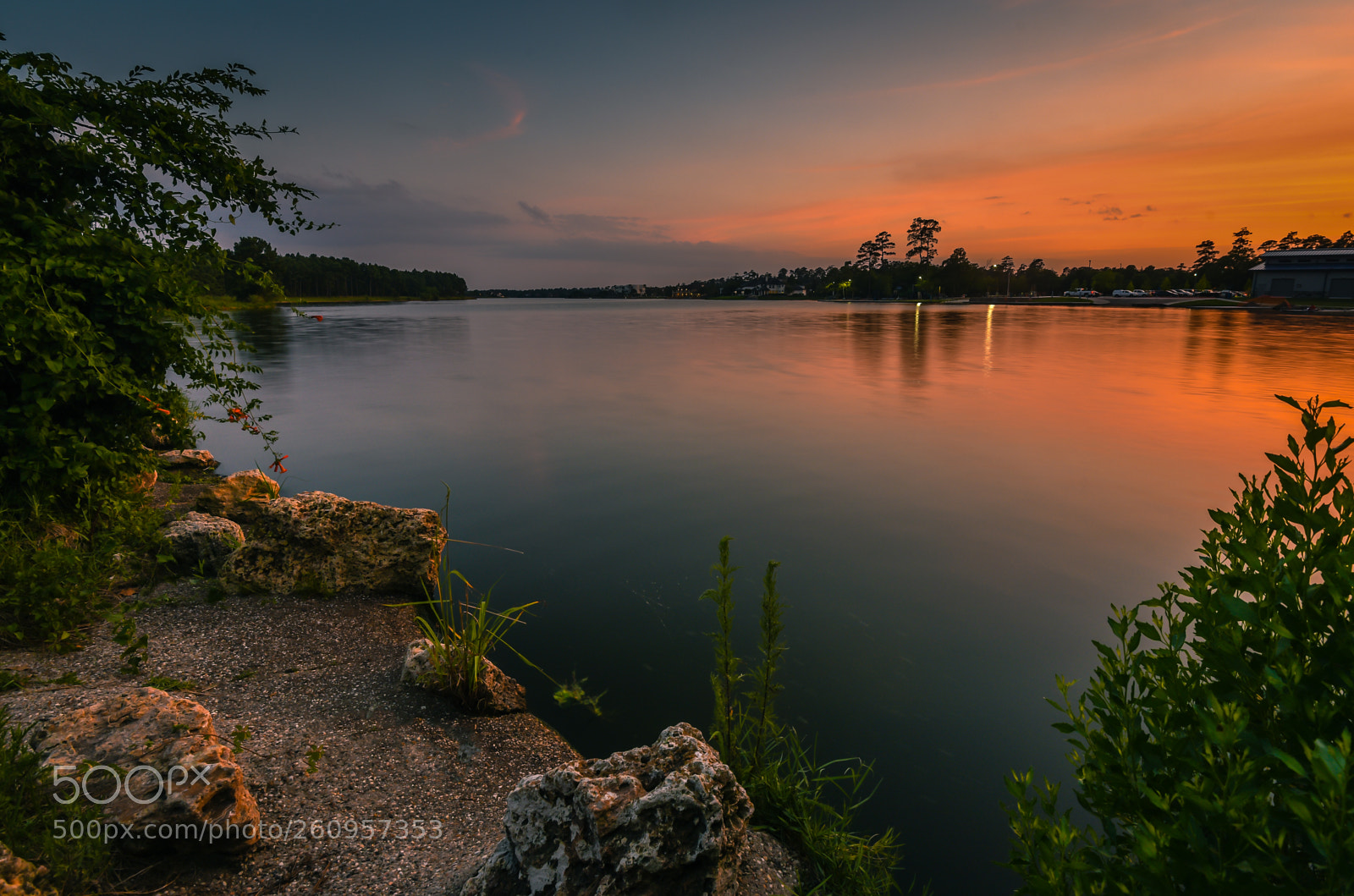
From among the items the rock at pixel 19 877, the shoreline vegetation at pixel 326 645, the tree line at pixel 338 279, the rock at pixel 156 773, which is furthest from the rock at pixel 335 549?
the tree line at pixel 338 279

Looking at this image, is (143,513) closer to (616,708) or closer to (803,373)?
(616,708)

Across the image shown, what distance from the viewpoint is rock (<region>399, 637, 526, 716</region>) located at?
4152 mm

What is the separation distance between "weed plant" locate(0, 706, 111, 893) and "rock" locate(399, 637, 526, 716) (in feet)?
5.97

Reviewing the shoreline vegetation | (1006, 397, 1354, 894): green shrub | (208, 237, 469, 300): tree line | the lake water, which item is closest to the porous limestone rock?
the shoreline vegetation

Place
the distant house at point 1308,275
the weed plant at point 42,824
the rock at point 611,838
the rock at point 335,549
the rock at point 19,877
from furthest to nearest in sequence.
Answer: the distant house at point 1308,275 < the rock at point 335,549 < the rock at point 611,838 < the weed plant at point 42,824 < the rock at point 19,877

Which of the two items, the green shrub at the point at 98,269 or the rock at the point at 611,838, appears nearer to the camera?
the rock at the point at 611,838

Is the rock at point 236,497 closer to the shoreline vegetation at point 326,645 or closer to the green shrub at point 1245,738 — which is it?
the shoreline vegetation at point 326,645

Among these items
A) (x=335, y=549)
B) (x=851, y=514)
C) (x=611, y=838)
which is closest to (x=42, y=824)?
(x=611, y=838)

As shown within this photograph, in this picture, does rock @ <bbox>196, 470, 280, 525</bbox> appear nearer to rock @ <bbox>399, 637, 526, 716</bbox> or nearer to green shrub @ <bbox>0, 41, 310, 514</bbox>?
green shrub @ <bbox>0, 41, 310, 514</bbox>

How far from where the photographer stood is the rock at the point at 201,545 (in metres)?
5.36

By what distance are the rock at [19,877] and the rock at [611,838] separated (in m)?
1.50

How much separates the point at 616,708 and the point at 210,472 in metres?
9.04

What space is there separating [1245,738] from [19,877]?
12.8 ft

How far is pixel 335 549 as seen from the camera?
5461 millimetres
